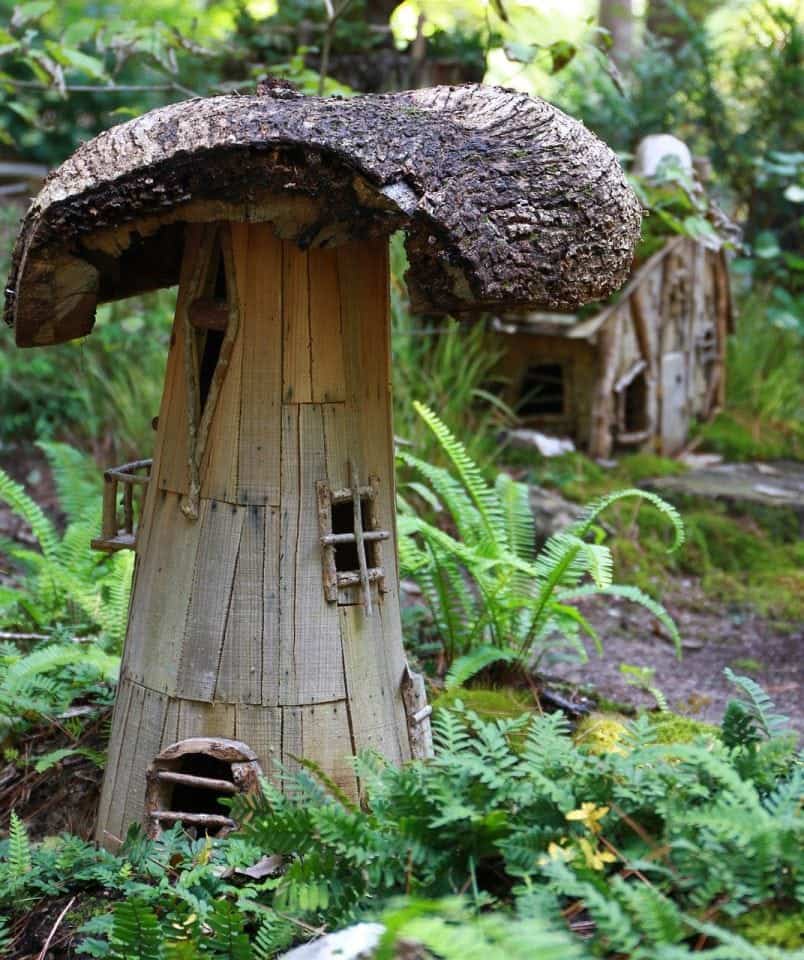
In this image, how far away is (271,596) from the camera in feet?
11.8

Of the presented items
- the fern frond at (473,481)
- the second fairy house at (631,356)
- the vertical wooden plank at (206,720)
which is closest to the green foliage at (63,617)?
the vertical wooden plank at (206,720)

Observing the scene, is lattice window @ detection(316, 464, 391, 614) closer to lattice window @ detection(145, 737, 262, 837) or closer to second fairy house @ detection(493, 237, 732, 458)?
lattice window @ detection(145, 737, 262, 837)

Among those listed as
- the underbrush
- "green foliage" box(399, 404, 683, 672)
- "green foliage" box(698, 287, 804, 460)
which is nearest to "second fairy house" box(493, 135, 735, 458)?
"green foliage" box(698, 287, 804, 460)

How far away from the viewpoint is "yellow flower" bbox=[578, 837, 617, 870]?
239cm

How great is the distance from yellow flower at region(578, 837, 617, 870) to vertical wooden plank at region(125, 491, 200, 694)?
1.68 metres

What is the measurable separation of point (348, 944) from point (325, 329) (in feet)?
6.25

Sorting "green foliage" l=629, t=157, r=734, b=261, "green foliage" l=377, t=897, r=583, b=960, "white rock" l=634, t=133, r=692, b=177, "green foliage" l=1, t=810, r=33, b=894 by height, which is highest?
"white rock" l=634, t=133, r=692, b=177

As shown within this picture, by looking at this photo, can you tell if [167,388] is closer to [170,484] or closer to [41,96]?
[170,484]

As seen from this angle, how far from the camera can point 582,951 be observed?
83.5 inches

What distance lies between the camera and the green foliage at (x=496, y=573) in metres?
4.89

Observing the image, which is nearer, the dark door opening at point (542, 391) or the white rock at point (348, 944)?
the white rock at point (348, 944)

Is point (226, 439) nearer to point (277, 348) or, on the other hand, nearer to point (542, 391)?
point (277, 348)

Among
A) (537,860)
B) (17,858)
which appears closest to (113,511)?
(17,858)

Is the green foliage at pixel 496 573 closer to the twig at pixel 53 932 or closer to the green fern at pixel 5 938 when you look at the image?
the twig at pixel 53 932
